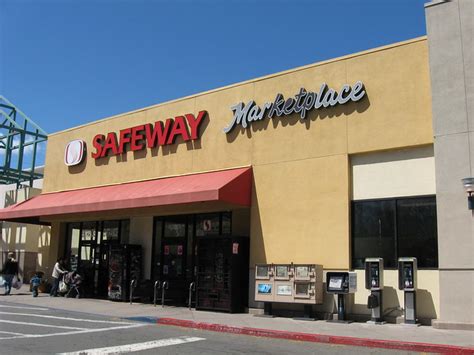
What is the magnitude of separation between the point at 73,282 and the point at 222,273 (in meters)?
7.91

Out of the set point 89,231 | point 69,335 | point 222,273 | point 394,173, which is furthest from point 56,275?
point 394,173

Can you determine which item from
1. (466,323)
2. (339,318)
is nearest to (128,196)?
(339,318)

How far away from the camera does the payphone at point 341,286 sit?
544 inches

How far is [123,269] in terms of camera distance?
1989cm

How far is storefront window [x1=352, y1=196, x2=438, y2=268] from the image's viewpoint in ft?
44.1

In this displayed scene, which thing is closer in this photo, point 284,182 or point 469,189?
point 469,189

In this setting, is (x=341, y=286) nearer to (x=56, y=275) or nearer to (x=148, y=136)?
(x=148, y=136)

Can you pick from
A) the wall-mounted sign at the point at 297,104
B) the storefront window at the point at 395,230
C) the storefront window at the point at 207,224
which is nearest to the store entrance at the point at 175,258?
the storefront window at the point at 207,224

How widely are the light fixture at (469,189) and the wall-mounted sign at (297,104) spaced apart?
3925mm

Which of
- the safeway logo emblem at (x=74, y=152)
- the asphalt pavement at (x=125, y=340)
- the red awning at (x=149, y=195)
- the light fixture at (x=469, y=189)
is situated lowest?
the asphalt pavement at (x=125, y=340)

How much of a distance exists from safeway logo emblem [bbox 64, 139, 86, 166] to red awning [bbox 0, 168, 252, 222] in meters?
1.37

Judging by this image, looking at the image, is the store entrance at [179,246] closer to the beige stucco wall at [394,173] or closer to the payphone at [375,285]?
the beige stucco wall at [394,173]

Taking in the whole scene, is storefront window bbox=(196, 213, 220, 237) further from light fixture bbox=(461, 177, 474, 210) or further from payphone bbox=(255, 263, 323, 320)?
light fixture bbox=(461, 177, 474, 210)

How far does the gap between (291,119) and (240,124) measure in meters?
2.01
